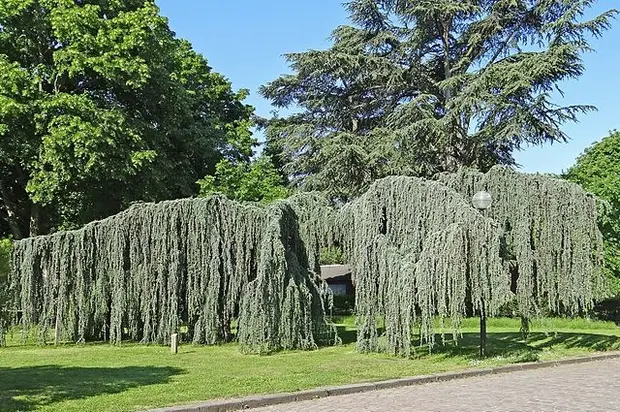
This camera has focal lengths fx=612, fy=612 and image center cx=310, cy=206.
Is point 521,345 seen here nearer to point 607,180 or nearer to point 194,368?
point 194,368

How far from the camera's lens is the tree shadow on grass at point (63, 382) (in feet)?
28.1

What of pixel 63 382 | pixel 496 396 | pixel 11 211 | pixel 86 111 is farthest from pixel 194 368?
pixel 11 211

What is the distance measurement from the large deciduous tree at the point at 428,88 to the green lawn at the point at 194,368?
8.51 m

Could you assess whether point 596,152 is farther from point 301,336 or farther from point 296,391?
point 296,391

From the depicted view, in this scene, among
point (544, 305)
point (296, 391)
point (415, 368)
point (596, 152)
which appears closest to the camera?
point (296, 391)

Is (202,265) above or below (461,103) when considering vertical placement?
below

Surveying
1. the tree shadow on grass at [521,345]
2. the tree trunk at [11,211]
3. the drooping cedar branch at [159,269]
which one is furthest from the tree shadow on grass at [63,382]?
the tree trunk at [11,211]

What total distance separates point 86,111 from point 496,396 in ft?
55.3

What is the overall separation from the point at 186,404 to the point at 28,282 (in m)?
10.6

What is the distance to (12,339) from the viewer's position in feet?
59.9

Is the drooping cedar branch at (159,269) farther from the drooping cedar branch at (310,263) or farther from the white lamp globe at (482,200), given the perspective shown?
the white lamp globe at (482,200)

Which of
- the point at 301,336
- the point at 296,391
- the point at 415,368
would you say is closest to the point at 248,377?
the point at 296,391

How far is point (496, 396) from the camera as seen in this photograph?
9.22 m

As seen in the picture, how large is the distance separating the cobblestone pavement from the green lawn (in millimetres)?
869
